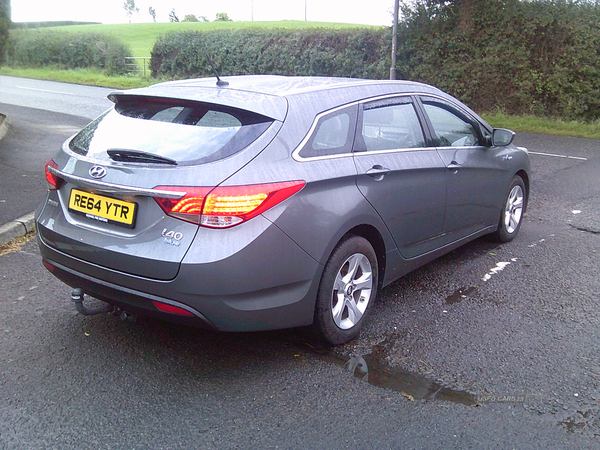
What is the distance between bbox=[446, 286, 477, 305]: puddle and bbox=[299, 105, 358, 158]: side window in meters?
1.55

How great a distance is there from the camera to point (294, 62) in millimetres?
26047

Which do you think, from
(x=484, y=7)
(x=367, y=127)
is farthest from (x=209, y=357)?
(x=484, y=7)

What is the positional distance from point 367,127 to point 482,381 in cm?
176

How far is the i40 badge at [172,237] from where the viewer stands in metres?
3.02

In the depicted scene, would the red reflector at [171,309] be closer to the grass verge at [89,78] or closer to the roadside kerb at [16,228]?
the roadside kerb at [16,228]

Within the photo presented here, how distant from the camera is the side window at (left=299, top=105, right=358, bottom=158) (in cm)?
347

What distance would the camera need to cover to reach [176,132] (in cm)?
335

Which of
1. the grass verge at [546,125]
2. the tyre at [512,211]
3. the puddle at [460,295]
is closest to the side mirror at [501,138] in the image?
the tyre at [512,211]

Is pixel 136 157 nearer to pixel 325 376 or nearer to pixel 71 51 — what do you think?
pixel 325 376

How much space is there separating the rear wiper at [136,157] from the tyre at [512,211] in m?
3.68

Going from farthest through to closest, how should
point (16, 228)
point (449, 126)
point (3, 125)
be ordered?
1. point (3, 125)
2. point (16, 228)
3. point (449, 126)

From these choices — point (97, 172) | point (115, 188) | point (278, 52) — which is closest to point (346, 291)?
point (115, 188)

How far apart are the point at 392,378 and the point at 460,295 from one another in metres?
1.48

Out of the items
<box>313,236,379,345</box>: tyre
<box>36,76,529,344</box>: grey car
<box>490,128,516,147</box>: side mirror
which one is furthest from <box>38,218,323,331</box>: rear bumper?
<box>490,128,516,147</box>: side mirror
